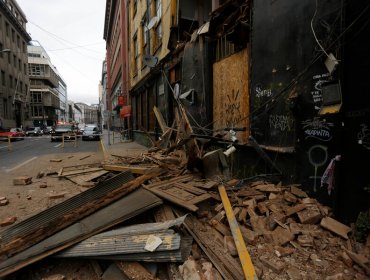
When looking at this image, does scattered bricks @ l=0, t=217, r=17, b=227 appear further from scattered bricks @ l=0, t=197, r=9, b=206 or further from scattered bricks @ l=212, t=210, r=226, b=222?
scattered bricks @ l=212, t=210, r=226, b=222

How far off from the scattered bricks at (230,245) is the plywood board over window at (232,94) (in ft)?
10.0

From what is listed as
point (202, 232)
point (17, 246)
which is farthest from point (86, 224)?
point (202, 232)

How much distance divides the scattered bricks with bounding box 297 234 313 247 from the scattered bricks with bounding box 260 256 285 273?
45 cm

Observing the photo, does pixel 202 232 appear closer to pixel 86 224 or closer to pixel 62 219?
pixel 86 224

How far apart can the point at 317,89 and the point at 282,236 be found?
2.34m

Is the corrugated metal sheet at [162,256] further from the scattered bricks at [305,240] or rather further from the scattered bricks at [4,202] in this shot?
the scattered bricks at [4,202]

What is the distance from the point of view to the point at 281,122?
501 centimetres

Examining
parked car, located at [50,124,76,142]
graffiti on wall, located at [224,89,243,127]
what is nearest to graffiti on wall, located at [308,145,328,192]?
graffiti on wall, located at [224,89,243,127]

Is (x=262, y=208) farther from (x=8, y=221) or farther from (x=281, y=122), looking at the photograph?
(x=8, y=221)

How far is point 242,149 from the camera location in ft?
21.2

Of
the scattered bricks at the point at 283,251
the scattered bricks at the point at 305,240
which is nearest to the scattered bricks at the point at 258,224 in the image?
the scattered bricks at the point at 283,251

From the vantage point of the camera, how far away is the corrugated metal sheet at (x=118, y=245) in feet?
10.8

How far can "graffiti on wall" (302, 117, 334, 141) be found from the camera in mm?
3955

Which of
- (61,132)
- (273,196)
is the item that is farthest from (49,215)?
(61,132)
